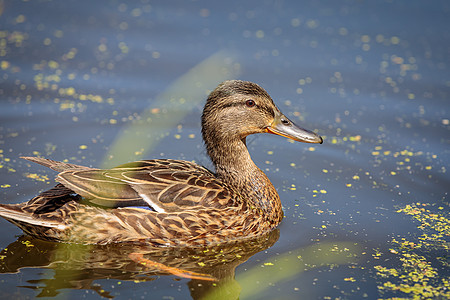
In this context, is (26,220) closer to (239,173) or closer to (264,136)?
(239,173)

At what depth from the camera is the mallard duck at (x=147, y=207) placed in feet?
19.9

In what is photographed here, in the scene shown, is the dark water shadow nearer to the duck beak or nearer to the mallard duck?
the mallard duck

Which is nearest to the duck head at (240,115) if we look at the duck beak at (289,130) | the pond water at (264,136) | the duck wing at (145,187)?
the duck beak at (289,130)

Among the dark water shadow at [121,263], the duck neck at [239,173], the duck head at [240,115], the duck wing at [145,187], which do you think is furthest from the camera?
the duck neck at [239,173]

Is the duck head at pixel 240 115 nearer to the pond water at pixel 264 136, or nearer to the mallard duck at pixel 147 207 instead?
the mallard duck at pixel 147 207

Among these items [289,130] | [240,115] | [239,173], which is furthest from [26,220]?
[289,130]

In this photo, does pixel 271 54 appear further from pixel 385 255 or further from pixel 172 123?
pixel 385 255

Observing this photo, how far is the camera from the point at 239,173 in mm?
6879

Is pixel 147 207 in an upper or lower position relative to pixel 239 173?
lower

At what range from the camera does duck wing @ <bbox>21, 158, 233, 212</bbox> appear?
6.06m

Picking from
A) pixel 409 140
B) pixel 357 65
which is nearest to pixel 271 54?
pixel 357 65

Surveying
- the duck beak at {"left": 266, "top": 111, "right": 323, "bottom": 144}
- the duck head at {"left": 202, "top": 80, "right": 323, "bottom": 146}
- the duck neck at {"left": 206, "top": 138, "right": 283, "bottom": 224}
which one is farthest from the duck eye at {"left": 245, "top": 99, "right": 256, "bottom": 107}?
the duck neck at {"left": 206, "top": 138, "right": 283, "bottom": 224}

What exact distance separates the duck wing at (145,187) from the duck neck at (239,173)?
411 millimetres

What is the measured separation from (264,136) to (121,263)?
3.52 metres
